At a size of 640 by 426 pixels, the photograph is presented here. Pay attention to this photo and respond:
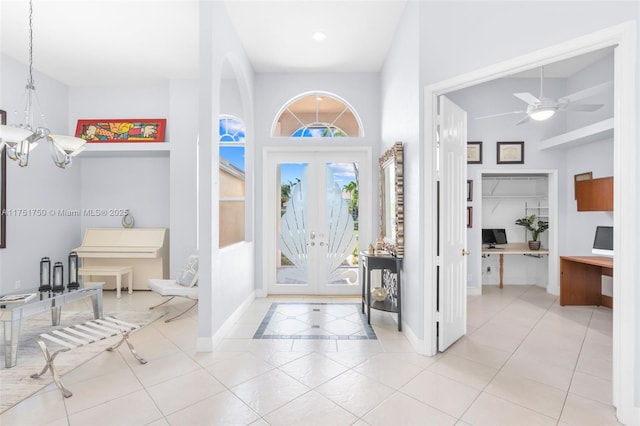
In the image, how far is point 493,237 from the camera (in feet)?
18.6

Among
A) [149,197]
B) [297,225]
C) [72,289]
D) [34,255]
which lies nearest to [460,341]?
[297,225]

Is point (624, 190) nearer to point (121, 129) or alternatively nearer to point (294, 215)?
point (294, 215)

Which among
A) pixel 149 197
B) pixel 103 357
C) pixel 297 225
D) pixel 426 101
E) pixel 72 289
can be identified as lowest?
pixel 103 357

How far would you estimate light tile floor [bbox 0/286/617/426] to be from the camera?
2078 millimetres

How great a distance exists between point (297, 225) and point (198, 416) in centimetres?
327

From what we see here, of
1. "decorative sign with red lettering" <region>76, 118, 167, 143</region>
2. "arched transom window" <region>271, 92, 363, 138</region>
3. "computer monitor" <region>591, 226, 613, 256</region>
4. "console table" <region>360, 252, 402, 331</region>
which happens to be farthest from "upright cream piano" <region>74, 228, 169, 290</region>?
"computer monitor" <region>591, 226, 613, 256</region>

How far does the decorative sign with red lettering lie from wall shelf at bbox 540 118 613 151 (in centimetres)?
629

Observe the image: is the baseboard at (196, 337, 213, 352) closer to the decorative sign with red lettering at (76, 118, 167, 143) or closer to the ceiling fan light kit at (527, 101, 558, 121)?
the decorative sign with red lettering at (76, 118, 167, 143)

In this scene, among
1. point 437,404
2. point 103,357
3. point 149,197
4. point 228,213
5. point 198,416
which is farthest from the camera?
point 149,197

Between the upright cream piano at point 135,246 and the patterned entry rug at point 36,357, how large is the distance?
4.16 ft

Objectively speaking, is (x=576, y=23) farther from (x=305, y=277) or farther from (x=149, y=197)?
(x=149, y=197)

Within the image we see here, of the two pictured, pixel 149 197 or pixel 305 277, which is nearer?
pixel 305 277

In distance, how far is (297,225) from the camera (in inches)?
201

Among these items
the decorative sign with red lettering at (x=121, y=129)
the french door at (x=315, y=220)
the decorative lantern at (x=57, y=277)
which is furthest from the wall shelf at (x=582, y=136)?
the decorative lantern at (x=57, y=277)
